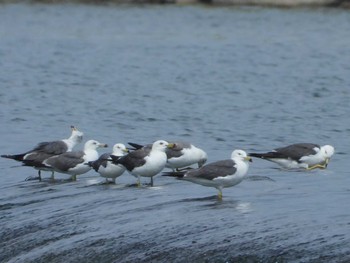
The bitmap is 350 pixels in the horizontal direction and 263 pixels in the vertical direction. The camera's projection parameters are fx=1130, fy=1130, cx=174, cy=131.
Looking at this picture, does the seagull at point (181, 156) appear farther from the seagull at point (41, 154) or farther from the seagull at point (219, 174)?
the seagull at point (219, 174)

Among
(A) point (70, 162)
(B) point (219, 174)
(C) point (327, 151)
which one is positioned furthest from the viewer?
(C) point (327, 151)

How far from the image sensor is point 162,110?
30.6 m

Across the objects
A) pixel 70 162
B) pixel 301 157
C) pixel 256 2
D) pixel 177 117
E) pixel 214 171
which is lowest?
pixel 177 117

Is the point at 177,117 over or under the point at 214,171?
under

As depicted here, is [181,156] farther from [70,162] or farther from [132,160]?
[70,162]

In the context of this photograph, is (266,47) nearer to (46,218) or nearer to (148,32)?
(148,32)

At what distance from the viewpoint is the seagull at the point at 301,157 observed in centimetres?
1981

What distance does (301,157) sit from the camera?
19.8 m

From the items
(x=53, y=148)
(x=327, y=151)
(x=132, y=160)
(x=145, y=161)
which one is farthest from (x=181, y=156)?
(x=327, y=151)

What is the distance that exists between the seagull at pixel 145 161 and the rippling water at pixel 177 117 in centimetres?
30

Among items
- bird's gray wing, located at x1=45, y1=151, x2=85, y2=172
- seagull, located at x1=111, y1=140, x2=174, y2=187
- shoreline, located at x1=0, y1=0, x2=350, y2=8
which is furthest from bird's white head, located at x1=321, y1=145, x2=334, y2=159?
shoreline, located at x1=0, y1=0, x2=350, y2=8

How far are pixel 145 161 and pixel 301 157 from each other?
→ 11.9 ft

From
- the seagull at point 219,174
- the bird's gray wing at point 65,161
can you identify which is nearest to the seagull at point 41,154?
the bird's gray wing at point 65,161

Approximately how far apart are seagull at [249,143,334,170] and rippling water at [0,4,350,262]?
0.40m
